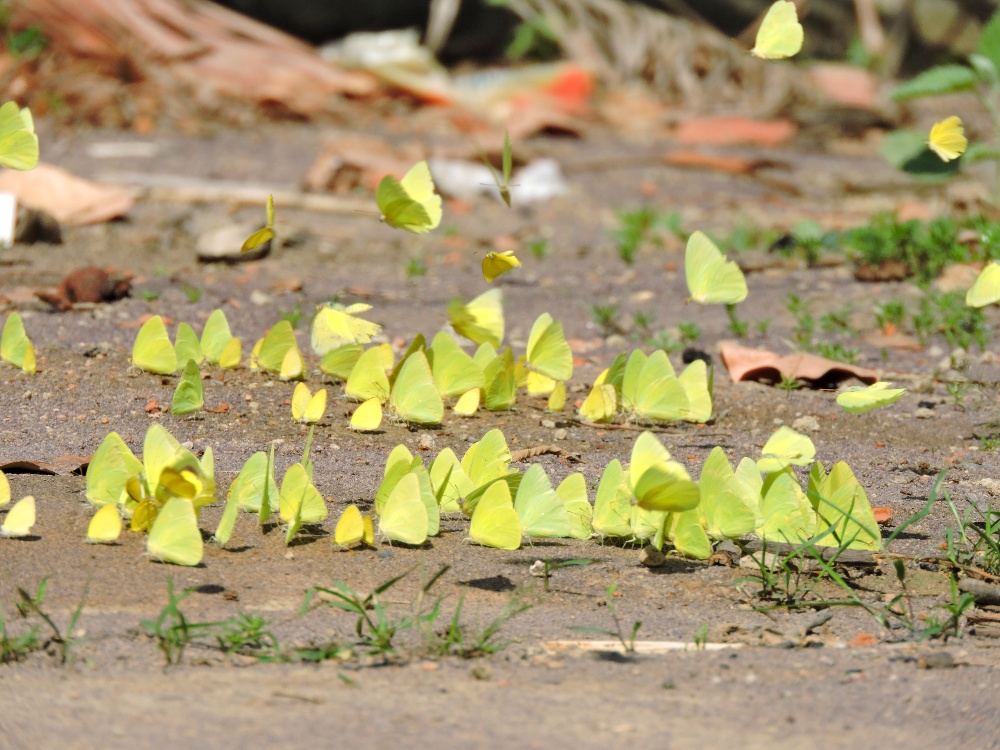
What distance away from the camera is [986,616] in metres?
2.09

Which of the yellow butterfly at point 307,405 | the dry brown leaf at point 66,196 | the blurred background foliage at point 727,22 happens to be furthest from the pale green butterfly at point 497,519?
the blurred background foliage at point 727,22

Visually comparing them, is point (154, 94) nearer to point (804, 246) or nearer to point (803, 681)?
point (804, 246)

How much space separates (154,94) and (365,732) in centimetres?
785

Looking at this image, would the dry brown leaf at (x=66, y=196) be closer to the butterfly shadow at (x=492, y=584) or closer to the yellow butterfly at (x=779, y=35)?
the yellow butterfly at (x=779, y=35)

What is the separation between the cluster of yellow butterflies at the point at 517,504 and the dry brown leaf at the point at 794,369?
4.65ft

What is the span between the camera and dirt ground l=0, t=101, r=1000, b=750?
1629mm

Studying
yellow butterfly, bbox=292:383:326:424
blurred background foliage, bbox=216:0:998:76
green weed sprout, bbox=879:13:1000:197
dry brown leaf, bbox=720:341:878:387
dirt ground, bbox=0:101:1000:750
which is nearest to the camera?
dirt ground, bbox=0:101:1000:750

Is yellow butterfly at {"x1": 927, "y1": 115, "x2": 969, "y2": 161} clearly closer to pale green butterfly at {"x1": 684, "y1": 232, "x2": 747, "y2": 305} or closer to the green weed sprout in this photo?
pale green butterfly at {"x1": 684, "y1": 232, "x2": 747, "y2": 305}

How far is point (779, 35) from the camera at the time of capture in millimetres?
2549

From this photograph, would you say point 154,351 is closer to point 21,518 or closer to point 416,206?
point 416,206

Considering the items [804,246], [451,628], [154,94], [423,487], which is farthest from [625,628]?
[154,94]

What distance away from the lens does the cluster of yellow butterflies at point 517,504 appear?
7.29ft

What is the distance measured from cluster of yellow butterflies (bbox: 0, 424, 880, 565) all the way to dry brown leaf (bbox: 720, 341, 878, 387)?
55.7 inches

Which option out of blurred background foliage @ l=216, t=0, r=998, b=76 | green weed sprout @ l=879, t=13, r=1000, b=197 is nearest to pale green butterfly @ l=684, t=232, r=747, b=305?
green weed sprout @ l=879, t=13, r=1000, b=197
